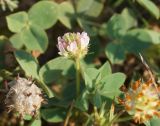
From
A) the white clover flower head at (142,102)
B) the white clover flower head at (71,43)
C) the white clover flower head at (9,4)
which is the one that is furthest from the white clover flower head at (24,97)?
the white clover flower head at (9,4)

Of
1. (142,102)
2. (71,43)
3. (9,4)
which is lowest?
(142,102)

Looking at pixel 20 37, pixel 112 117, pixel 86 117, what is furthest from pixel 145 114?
pixel 20 37

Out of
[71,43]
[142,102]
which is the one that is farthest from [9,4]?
[142,102]

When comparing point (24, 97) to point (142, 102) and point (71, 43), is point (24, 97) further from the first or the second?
point (142, 102)

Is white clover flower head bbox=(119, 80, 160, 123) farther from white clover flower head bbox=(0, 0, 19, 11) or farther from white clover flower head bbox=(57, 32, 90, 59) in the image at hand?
white clover flower head bbox=(0, 0, 19, 11)

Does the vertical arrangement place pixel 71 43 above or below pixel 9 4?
below

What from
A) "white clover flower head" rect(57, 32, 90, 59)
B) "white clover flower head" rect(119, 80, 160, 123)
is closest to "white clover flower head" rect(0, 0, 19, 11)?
"white clover flower head" rect(57, 32, 90, 59)

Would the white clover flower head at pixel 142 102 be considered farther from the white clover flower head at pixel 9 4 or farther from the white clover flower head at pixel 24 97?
the white clover flower head at pixel 9 4
